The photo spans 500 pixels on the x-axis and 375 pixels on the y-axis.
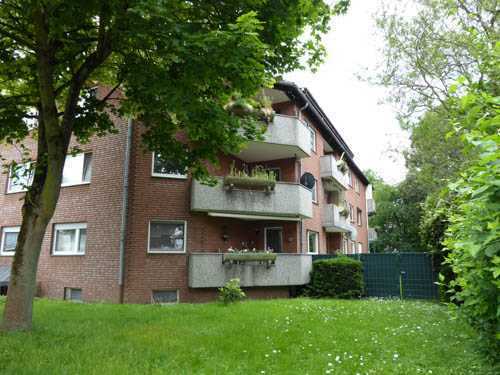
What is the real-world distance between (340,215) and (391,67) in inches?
362

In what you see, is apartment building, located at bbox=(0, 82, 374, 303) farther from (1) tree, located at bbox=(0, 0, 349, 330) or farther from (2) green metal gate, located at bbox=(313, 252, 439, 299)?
(1) tree, located at bbox=(0, 0, 349, 330)

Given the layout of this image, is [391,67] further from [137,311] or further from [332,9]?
[137,311]

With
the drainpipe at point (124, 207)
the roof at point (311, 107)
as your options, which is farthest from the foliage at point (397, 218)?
the drainpipe at point (124, 207)

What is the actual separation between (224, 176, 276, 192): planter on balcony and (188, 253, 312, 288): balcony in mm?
2708

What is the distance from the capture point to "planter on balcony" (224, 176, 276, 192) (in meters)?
14.9

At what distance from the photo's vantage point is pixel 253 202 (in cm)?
1533

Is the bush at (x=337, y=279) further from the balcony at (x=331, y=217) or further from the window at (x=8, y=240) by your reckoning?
the window at (x=8, y=240)

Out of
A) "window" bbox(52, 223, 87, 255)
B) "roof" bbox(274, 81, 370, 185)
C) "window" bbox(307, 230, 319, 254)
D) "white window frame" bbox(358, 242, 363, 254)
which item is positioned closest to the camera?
"window" bbox(52, 223, 87, 255)

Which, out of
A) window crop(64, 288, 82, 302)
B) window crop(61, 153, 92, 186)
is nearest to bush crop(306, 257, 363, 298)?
window crop(64, 288, 82, 302)

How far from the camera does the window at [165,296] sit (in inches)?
547

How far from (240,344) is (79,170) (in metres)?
11.9

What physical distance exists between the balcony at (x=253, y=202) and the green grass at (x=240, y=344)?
5.29 meters

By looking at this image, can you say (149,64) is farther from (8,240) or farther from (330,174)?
(330,174)

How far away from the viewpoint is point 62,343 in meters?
6.61
